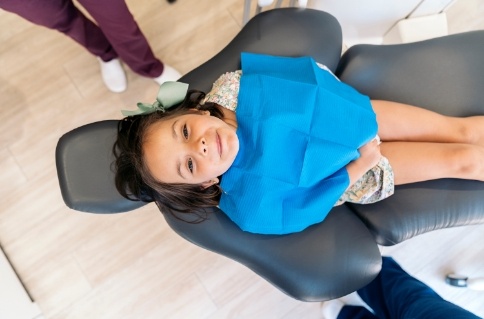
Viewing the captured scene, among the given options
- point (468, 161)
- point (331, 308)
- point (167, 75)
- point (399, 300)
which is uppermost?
point (468, 161)

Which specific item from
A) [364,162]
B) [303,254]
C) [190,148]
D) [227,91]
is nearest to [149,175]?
[190,148]

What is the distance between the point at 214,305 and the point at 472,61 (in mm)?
1143

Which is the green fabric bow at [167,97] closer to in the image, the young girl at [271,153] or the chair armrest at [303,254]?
the young girl at [271,153]

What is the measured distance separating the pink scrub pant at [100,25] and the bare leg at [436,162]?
824 millimetres

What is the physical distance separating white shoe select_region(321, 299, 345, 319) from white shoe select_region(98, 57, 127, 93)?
1134 mm

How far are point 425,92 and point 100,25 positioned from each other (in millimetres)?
934

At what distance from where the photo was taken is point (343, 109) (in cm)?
94

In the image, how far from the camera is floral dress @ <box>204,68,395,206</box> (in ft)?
3.13

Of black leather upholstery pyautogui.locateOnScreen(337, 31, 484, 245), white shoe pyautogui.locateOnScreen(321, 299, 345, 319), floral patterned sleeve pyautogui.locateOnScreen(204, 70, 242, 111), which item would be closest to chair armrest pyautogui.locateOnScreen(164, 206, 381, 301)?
black leather upholstery pyautogui.locateOnScreen(337, 31, 484, 245)

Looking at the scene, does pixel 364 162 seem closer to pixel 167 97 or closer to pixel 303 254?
pixel 303 254

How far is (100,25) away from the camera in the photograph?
1124mm

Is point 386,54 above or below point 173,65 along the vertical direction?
above

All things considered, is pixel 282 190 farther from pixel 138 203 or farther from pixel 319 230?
pixel 138 203

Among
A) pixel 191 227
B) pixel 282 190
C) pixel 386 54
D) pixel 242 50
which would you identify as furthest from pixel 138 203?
pixel 386 54
